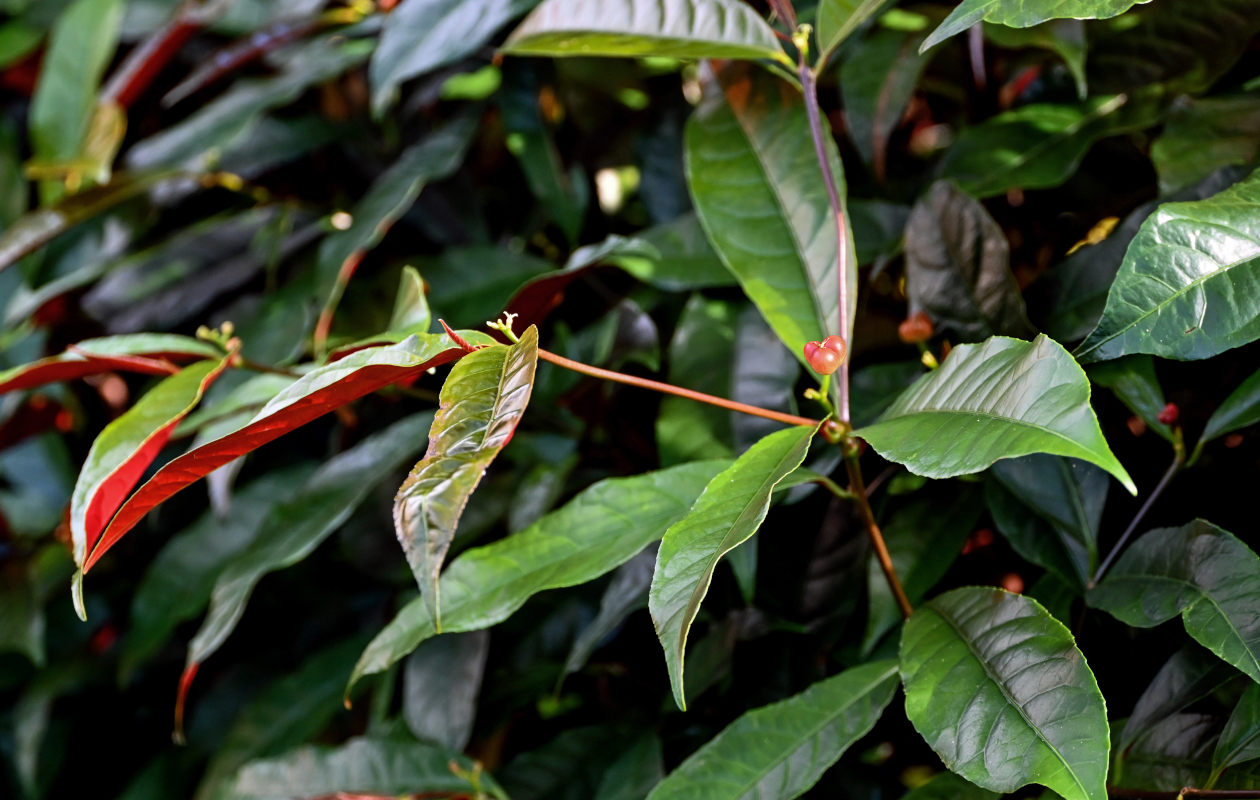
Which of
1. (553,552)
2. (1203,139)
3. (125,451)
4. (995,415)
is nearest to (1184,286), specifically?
(995,415)

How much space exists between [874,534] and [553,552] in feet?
0.59

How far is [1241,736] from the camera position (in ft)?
1.37

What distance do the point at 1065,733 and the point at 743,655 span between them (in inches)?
11.6

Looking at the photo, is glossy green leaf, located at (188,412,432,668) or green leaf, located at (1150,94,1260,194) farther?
glossy green leaf, located at (188,412,432,668)

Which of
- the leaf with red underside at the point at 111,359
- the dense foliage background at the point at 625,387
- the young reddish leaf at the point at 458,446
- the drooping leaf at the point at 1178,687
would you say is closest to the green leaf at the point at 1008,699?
the dense foliage background at the point at 625,387

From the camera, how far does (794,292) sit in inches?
21.8

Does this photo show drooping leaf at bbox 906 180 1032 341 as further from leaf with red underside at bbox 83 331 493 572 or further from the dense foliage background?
leaf with red underside at bbox 83 331 493 572

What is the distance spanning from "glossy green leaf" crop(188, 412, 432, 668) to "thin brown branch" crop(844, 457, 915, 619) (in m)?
0.37

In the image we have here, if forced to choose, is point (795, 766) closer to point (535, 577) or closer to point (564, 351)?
point (535, 577)

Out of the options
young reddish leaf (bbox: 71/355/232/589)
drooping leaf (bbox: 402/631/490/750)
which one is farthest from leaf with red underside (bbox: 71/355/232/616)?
drooping leaf (bbox: 402/631/490/750)

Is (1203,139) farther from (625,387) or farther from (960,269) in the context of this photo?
(625,387)

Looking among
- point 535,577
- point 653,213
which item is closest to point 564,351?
point 653,213

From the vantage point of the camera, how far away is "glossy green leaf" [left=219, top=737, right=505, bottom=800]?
2.30 ft

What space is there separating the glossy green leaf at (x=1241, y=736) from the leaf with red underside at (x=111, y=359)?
592 mm
